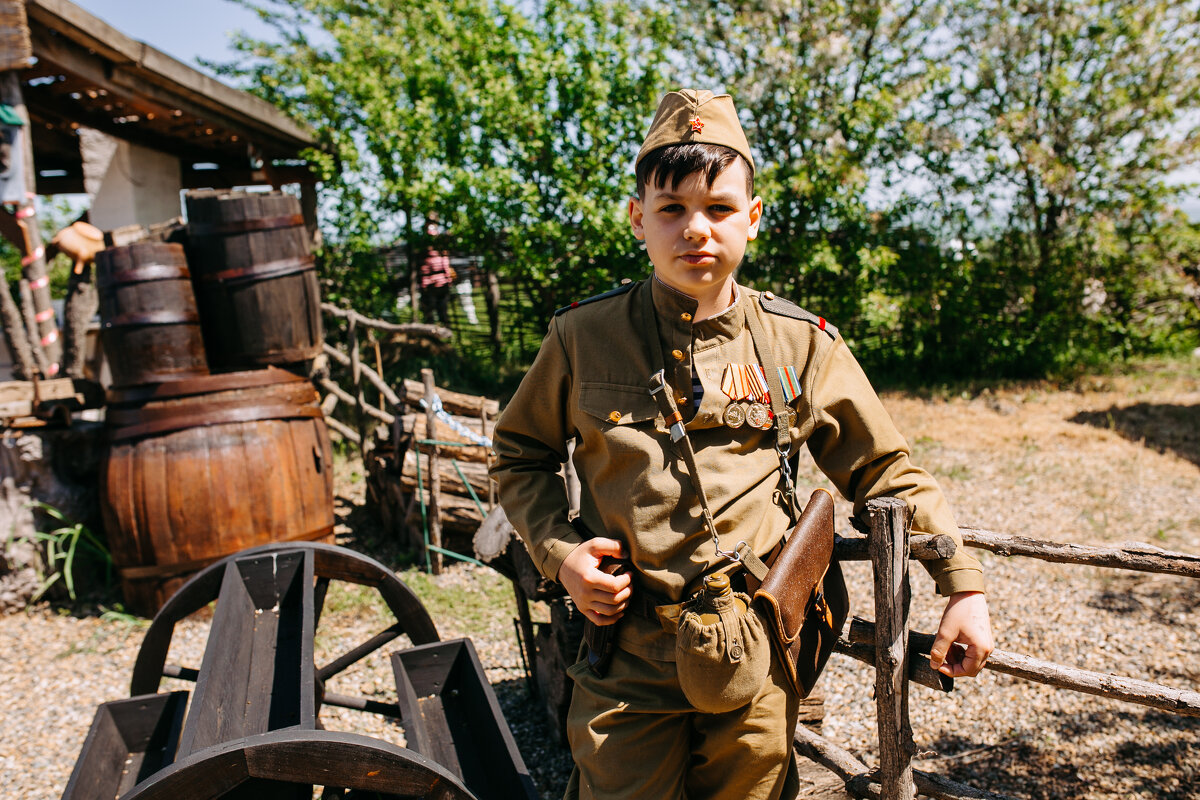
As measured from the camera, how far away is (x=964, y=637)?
5.63 feet

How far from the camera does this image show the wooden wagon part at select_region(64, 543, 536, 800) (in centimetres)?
174

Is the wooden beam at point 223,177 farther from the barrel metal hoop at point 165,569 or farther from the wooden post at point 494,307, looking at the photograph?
the barrel metal hoop at point 165,569

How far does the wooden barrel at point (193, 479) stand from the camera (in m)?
4.43

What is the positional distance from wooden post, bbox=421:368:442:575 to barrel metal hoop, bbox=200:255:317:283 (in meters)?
1.02

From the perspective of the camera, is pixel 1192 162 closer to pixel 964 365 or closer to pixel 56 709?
pixel 964 365

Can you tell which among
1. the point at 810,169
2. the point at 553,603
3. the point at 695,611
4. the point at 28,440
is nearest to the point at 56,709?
the point at 28,440

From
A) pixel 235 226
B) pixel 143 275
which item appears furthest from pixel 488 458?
pixel 143 275

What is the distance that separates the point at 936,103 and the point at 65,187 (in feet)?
33.9

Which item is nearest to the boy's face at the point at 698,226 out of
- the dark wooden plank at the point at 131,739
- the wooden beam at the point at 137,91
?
the dark wooden plank at the point at 131,739

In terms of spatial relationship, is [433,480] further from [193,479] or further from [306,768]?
[306,768]

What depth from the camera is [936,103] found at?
362 inches

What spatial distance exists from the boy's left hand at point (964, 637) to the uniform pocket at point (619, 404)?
737 mm

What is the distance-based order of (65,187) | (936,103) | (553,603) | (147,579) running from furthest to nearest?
(65,187), (936,103), (147,579), (553,603)

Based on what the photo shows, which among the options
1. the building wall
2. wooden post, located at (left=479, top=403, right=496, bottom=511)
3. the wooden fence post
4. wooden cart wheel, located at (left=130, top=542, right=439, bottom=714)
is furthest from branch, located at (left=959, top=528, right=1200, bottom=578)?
the building wall
